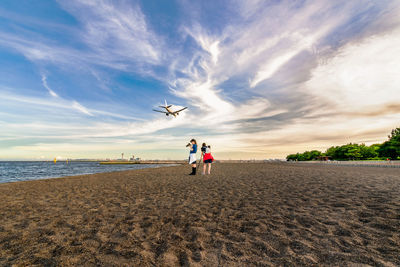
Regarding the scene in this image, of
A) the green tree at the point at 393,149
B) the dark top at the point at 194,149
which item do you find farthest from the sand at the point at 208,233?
the green tree at the point at 393,149

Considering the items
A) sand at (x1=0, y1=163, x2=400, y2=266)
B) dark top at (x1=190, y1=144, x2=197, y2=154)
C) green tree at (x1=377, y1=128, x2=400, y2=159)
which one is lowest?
sand at (x1=0, y1=163, x2=400, y2=266)

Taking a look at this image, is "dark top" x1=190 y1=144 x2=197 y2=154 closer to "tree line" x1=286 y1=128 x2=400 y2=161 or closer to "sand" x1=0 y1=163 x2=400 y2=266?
"sand" x1=0 y1=163 x2=400 y2=266

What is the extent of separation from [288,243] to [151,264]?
9.04 ft

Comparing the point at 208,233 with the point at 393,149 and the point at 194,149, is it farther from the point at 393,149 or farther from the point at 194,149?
the point at 393,149

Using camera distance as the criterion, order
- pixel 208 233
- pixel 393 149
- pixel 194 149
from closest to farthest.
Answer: pixel 208 233 < pixel 194 149 < pixel 393 149

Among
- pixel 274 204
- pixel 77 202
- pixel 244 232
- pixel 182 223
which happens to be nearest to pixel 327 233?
pixel 244 232

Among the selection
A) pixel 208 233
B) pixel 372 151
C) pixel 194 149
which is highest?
pixel 372 151

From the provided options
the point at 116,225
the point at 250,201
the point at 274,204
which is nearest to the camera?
the point at 116,225

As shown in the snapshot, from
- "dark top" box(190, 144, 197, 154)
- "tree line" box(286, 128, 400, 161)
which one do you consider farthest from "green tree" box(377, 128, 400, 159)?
"dark top" box(190, 144, 197, 154)

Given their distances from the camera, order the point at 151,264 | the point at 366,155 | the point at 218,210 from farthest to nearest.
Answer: the point at 366,155
the point at 218,210
the point at 151,264

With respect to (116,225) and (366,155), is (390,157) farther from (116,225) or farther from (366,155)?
(116,225)

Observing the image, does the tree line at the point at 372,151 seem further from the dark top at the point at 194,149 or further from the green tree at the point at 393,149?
the dark top at the point at 194,149

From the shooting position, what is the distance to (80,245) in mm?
4141

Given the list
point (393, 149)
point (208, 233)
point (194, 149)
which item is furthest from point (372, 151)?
point (208, 233)
